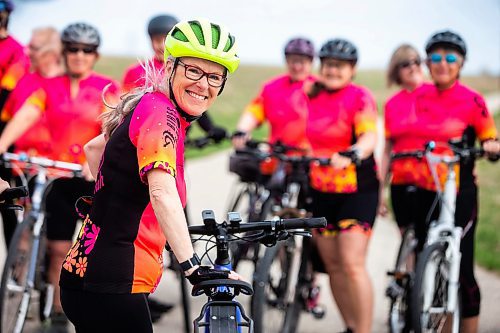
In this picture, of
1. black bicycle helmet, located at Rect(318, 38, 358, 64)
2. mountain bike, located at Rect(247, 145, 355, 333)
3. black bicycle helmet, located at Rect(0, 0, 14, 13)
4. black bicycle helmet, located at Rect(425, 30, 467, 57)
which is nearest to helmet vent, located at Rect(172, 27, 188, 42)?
mountain bike, located at Rect(247, 145, 355, 333)

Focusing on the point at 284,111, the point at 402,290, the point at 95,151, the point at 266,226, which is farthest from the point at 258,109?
the point at 266,226

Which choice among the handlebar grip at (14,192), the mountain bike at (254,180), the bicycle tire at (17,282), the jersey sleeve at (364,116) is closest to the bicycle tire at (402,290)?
the jersey sleeve at (364,116)

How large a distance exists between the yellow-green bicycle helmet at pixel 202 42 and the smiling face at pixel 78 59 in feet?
10.3

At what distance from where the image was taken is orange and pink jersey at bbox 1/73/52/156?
6.72 meters

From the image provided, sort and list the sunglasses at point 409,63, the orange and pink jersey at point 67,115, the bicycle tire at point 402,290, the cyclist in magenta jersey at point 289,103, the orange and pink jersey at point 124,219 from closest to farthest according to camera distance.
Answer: the orange and pink jersey at point 124,219
the bicycle tire at point 402,290
the orange and pink jersey at point 67,115
the sunglasses at point 409,63
the cyclist in magenta jersey at point 289,103

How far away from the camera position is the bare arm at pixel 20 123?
624cm

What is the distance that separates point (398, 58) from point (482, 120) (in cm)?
193

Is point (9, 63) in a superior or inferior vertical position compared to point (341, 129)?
superior

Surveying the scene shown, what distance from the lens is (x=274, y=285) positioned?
6.56 metres

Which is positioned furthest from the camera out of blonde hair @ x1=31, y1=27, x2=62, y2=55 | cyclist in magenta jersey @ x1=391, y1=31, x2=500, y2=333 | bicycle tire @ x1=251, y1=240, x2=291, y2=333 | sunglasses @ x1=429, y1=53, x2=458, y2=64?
blonde hair @ x1=31, y1=27, x2=62, y2=55

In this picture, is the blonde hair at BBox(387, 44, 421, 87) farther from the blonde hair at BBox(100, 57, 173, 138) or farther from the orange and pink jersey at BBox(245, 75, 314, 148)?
the blonde hair at BBox(100, 57, 173, 138)

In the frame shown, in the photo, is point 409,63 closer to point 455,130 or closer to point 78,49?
point 455,130

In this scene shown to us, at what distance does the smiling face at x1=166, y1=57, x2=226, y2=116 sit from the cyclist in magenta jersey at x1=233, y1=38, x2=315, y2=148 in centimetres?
435

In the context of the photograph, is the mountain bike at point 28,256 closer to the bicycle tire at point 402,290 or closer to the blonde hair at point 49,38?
the blonde hair at point 49,38
